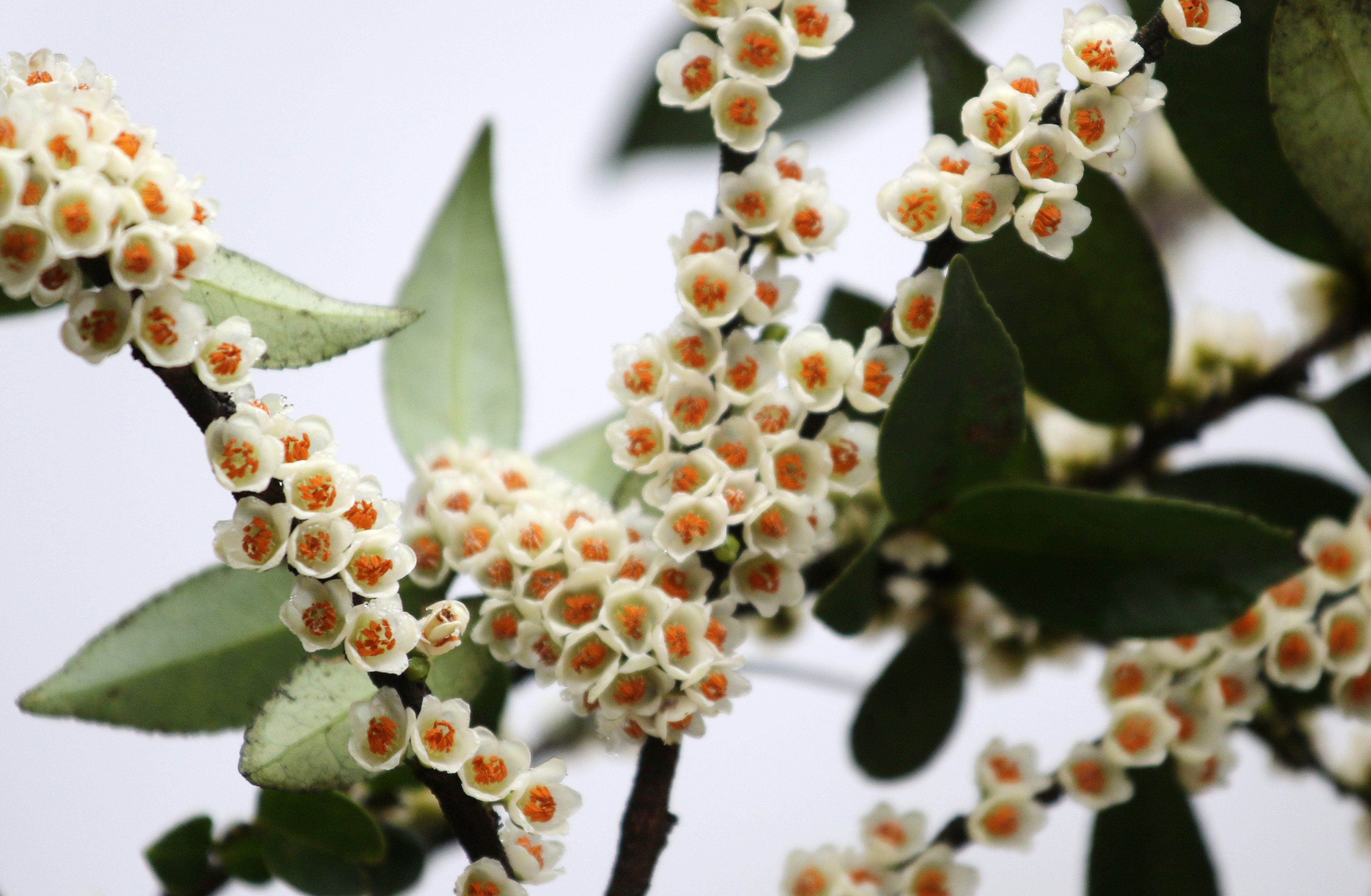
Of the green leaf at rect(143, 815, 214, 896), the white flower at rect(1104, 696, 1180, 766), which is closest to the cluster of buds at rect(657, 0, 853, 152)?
the white flower at rect(1104, 696, 1180, 766)

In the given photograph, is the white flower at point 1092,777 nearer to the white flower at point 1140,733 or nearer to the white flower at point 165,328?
the white flower at point 1140,733

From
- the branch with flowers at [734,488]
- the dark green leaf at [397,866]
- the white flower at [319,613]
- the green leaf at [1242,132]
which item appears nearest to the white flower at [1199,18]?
the branch with flowers at [734,488]

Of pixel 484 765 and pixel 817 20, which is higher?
pixel 817 20

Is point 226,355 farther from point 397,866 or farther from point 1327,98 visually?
point 1327,98

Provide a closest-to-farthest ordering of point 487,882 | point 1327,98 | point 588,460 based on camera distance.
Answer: point 487,882 → point 1327,98 → point 588,460

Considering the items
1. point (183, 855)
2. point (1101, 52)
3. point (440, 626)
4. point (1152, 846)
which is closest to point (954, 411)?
point (1101, 52)

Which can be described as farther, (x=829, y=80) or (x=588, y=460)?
(x=829, y=80)
